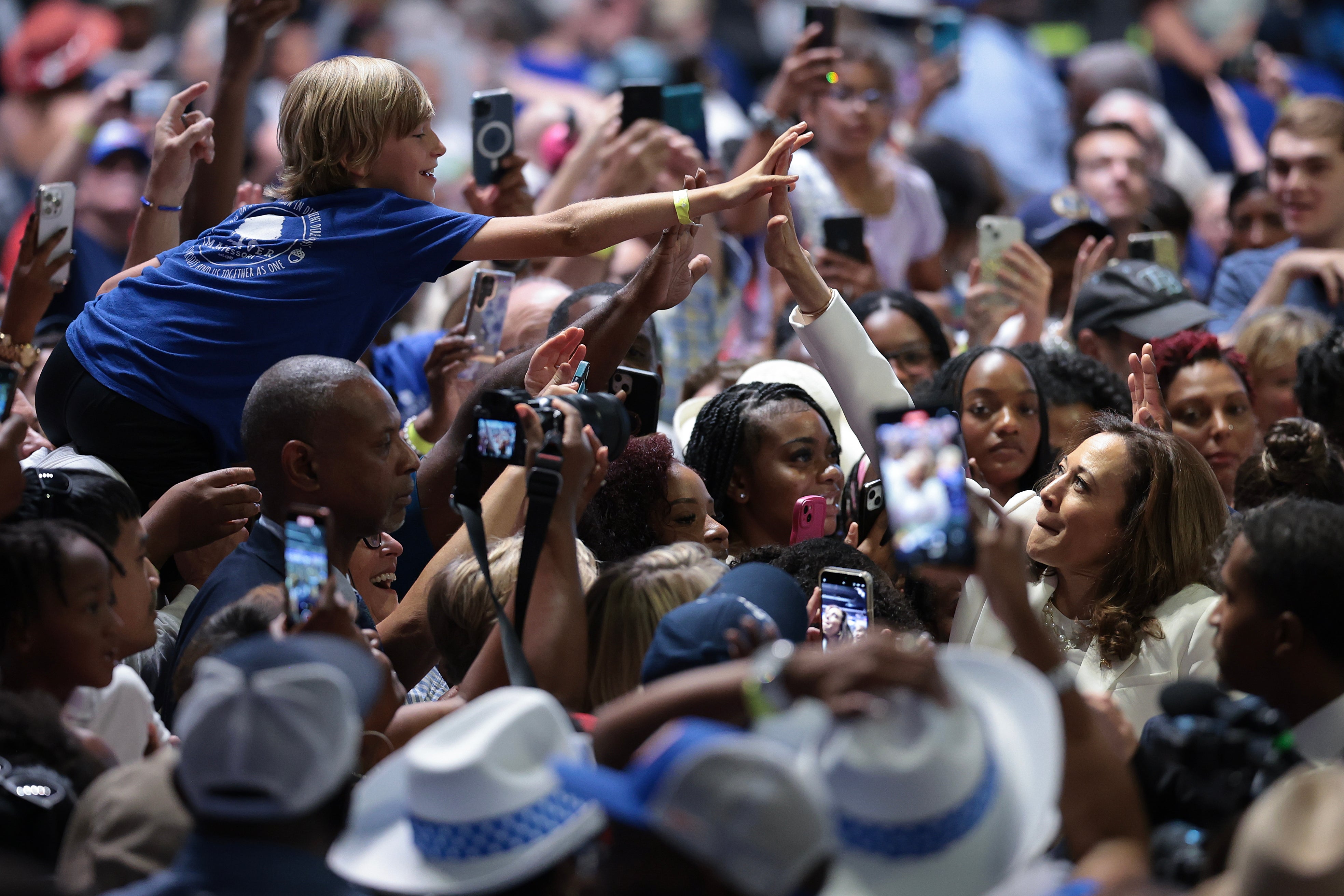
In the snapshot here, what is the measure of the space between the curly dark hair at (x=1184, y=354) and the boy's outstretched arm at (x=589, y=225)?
5.68 feet

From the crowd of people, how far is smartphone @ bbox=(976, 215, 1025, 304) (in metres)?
0.02

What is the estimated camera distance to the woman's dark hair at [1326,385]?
4.52m

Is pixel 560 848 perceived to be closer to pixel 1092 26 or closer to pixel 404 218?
pixel 404 218

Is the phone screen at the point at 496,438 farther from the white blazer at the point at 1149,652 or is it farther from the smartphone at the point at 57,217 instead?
the smartphone at the point at 57,217

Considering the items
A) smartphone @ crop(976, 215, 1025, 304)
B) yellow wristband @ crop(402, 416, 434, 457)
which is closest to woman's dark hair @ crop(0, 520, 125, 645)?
yellow wristband @ crop(402, 416, 434, 457)

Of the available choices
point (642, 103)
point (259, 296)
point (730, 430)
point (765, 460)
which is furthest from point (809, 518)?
point (642, 103)

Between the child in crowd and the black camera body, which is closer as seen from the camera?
the black camera body

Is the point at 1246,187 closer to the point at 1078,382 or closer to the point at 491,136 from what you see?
the point at 1078,382

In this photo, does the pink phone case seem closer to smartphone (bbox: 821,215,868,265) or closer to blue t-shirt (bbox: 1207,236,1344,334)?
smartphone (bbox: 821,215,868,265)

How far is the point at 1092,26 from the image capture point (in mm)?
11133

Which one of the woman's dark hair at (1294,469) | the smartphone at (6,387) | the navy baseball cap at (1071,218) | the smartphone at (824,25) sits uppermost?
the smartphone at (824,25)

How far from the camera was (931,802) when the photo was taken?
1.90 meters

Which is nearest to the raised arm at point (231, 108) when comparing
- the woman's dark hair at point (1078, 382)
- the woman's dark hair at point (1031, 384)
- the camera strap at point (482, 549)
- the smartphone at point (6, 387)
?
the smartphone at point (6, 387)

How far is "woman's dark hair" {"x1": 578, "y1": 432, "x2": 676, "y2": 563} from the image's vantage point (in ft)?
11.9
